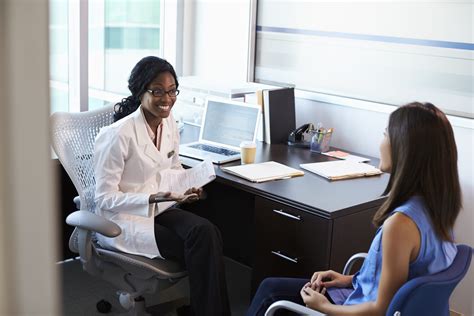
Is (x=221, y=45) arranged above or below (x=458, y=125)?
above

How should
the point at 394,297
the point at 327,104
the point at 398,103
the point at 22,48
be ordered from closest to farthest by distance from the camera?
1. the point at 22,48
2. the point at 394,297
3. the point at 398,103
4. the point at 327,104

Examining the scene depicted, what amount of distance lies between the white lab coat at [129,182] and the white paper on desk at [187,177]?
0.03 meters

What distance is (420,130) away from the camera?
5.38ft

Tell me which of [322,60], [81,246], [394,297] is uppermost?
[322,60]

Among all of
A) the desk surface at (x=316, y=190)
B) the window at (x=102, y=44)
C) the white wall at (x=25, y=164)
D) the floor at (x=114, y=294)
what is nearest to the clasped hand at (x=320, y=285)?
the desk surface at (x=316, y=190)

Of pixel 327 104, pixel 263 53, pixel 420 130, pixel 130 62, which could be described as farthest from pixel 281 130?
pixel 420 130

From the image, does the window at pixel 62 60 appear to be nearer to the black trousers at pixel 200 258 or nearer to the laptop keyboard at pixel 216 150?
the laptop keyboard at pixel 216 150

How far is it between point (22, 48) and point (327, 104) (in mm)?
2896

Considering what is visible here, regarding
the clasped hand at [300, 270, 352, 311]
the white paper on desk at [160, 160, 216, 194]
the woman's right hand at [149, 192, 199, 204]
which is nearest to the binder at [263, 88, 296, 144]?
the white paper on desk at [160, 160, 216, 194]

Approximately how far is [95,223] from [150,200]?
0.21m

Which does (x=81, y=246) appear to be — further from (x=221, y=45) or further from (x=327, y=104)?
(x=221, y=45)

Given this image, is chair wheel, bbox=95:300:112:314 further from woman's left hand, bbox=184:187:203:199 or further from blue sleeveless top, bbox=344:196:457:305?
A: blue sleeveless top, bbox=344:196:457:305

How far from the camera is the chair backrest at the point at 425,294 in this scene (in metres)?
1.48

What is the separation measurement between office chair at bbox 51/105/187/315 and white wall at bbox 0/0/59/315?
1.95 m
